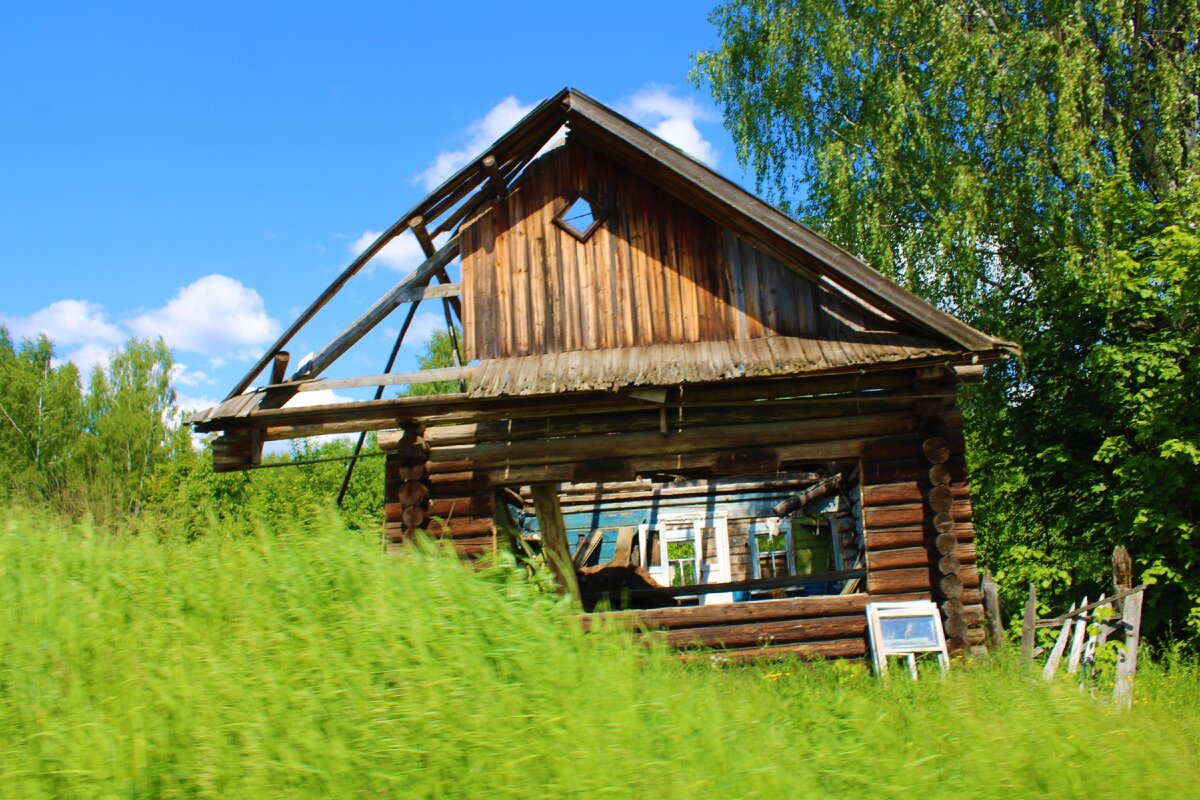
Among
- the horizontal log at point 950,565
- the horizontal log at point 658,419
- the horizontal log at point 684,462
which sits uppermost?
the horizontal log at point 658,419

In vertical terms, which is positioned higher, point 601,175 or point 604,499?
point 601,175

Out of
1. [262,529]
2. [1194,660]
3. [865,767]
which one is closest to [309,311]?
[262,529]

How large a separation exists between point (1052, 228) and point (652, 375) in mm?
8851

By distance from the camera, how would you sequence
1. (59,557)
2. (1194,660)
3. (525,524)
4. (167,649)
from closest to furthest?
1. (167,649)
2. (59,557)
3. (1194,660)
4. (525,524)

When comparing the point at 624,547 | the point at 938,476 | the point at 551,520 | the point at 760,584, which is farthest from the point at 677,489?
the point at 938,476

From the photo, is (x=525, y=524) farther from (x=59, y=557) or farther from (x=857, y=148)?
(x=59, y=557)

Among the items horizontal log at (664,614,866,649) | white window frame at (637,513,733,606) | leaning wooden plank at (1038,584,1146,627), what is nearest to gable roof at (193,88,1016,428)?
horizontal log at (664,614,866,649)

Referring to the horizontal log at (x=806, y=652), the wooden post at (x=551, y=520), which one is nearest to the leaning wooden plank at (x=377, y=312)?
the wooden post at (x=551, y=520)

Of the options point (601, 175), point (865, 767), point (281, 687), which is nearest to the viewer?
point (281, 687)

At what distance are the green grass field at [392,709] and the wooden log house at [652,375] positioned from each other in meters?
3.24

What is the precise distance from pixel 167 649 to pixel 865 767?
3.42 metres

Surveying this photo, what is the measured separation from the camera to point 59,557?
17.3ft

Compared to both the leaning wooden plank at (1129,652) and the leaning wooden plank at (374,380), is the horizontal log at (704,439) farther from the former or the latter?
the leaning wooden plank at (1129,652)

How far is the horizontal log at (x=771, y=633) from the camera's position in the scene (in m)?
8.99
